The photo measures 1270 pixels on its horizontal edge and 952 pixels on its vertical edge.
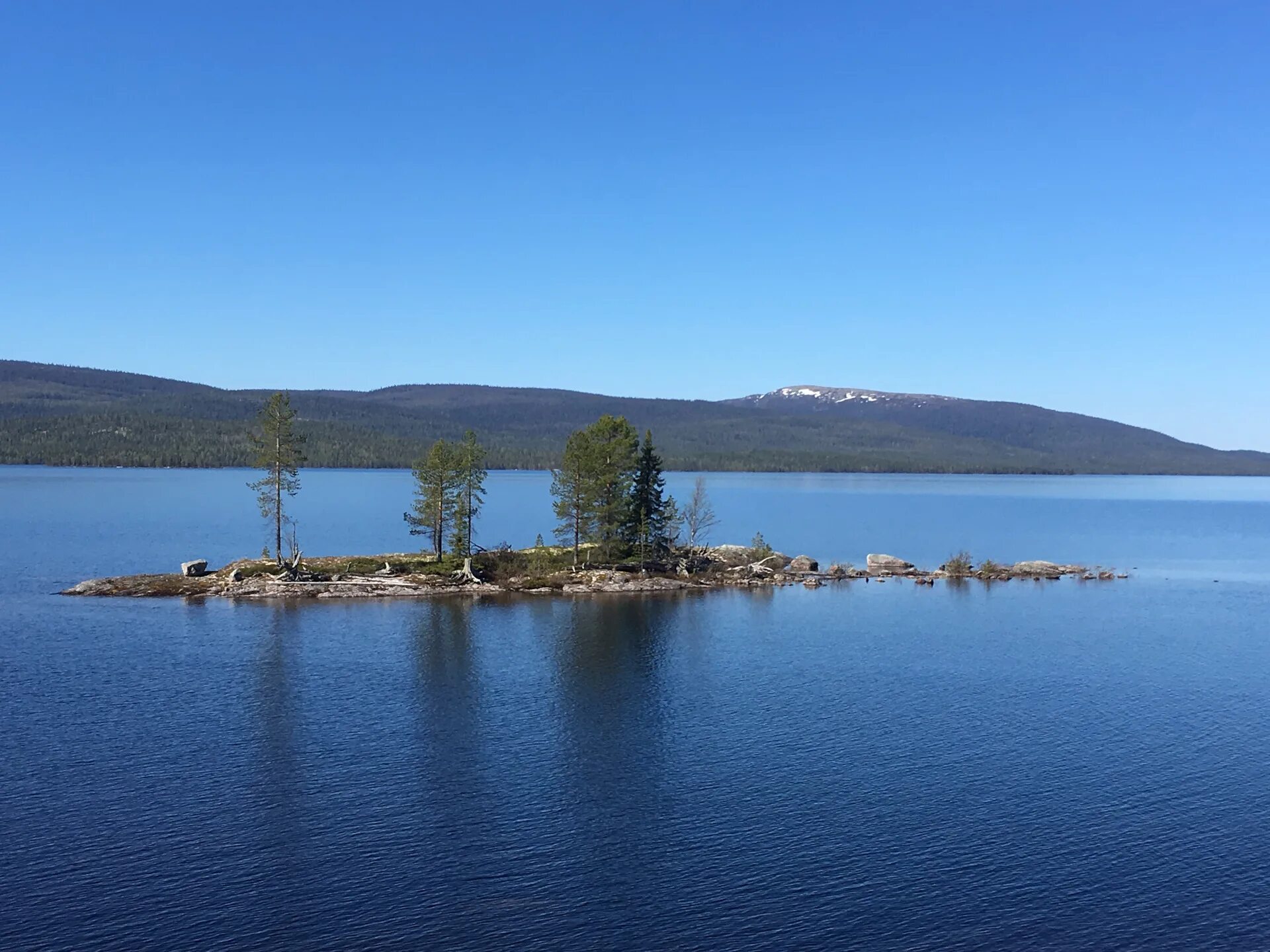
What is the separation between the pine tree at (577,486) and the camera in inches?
3831

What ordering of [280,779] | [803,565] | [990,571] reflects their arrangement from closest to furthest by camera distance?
[280,779]
[990,571]
[803,565]

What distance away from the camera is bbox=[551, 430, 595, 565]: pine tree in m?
97.3

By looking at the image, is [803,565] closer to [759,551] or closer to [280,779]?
[759,551]

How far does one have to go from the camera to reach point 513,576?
9525cm

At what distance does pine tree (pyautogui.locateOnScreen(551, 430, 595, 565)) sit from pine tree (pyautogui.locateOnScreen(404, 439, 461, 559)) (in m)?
9.52

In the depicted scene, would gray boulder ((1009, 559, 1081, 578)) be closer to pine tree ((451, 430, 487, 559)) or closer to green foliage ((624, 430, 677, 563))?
green foliage ((624, 430, 677, 563))

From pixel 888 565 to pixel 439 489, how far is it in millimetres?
49182

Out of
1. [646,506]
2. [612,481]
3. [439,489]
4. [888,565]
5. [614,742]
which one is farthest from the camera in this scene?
[888,565]

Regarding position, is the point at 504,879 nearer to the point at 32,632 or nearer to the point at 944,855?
the point at 944,855

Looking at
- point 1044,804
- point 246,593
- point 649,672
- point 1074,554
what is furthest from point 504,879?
point 1074,554

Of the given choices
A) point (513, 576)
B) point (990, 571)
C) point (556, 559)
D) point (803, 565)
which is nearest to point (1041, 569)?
point (990, 571)

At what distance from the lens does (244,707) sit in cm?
5159

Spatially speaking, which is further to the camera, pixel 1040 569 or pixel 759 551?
pixel 1040 569

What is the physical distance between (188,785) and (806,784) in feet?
81.6
